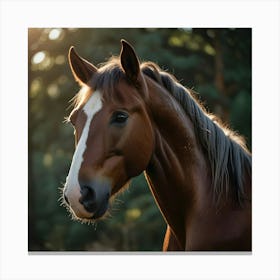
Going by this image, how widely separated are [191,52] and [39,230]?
5.18ft

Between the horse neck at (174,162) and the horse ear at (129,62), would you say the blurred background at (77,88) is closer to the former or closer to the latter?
the horse neck at (174,162)

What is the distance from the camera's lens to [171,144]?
1.91 metres

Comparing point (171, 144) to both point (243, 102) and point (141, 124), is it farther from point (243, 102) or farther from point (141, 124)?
point (243, 102)

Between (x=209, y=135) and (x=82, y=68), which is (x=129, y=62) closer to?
(x=82, y=68)

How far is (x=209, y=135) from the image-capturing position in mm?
1903

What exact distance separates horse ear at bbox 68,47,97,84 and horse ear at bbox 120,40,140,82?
19 cm

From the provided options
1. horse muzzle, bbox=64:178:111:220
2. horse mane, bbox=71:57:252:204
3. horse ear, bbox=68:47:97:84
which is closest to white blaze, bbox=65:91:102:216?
horse muzzle, bbox=64:178:111:220

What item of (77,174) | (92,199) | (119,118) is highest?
(119,118)

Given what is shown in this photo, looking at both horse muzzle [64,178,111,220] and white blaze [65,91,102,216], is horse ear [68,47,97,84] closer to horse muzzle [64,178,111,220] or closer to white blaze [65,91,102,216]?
white blaze [65,91,102,216]

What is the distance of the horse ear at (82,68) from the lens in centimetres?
199

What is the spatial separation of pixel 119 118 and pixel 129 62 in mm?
229
